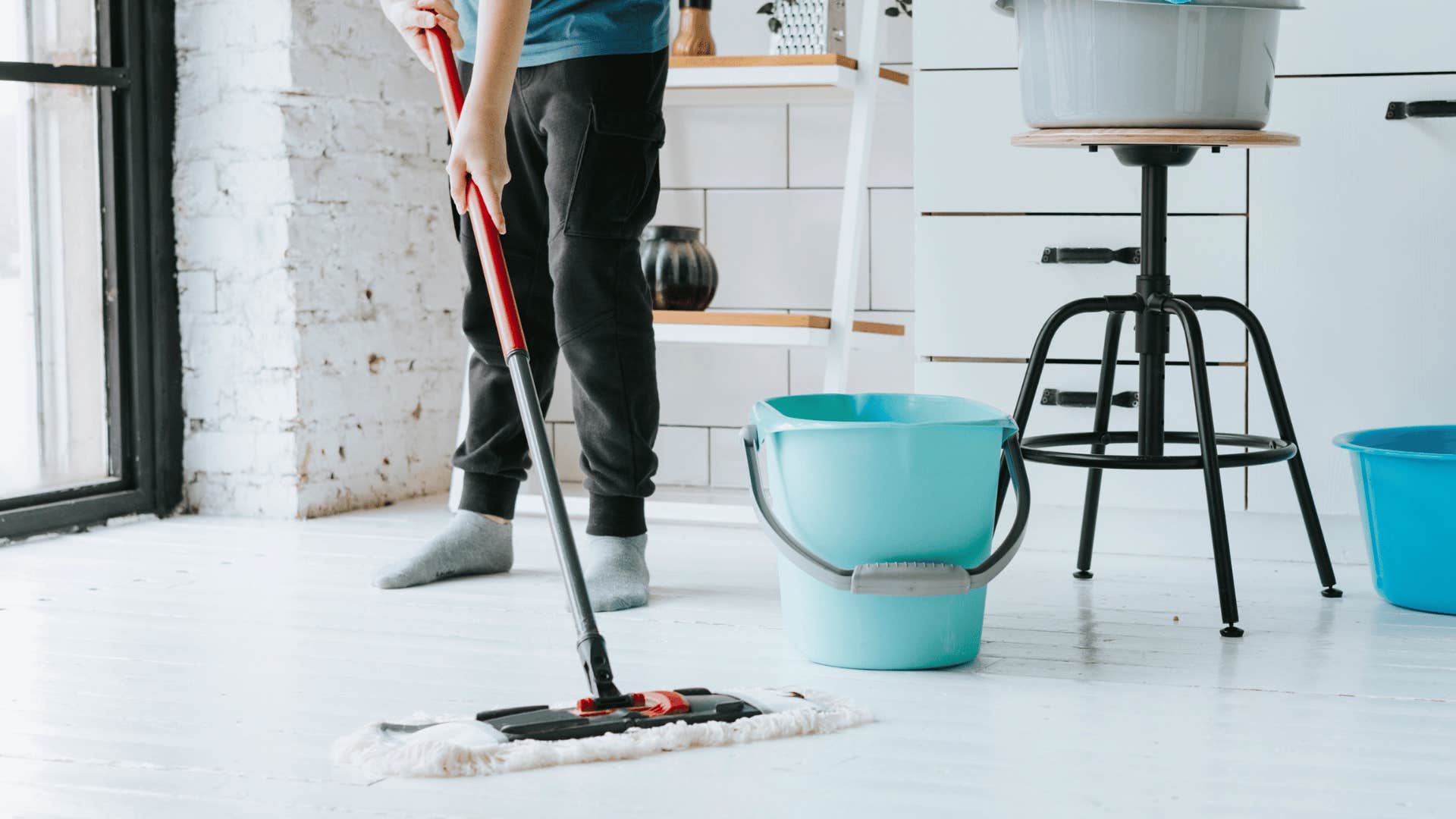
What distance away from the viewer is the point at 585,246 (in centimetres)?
177

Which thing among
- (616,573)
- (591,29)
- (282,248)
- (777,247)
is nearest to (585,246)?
(591,29)

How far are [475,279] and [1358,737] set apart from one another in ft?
3.78

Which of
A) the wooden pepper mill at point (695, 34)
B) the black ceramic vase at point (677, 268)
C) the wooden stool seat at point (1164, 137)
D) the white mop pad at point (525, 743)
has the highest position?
the wooden pepper mill at point (695, 34)

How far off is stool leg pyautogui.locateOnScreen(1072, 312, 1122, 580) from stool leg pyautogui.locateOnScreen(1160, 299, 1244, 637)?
156 mm

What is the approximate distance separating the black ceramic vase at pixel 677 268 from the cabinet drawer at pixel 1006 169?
0.46 metres

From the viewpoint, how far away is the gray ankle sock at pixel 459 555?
194cm

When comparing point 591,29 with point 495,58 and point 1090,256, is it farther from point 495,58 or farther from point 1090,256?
point 1090,256

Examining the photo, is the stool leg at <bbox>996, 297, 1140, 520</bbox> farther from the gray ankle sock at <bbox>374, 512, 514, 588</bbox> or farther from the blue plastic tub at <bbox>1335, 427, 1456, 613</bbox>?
the gray ankle sock at <bbox>374, 512, 514, 588</bbox>

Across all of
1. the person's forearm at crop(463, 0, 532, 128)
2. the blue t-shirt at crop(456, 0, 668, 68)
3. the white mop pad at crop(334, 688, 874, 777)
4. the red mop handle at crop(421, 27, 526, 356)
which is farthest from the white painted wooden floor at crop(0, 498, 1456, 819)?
the blue t-shirt at crop(456, 0, 668, 68)

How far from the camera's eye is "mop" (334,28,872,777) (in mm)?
1182

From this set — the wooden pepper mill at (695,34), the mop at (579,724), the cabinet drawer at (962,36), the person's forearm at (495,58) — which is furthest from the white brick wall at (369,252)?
the mop at (579,724)

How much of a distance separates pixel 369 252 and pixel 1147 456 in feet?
4.97

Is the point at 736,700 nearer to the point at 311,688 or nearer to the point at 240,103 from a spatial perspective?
the point at 311,688

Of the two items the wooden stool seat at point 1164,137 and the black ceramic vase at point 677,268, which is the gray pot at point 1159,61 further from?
the black ceramic vase at point 677,268
